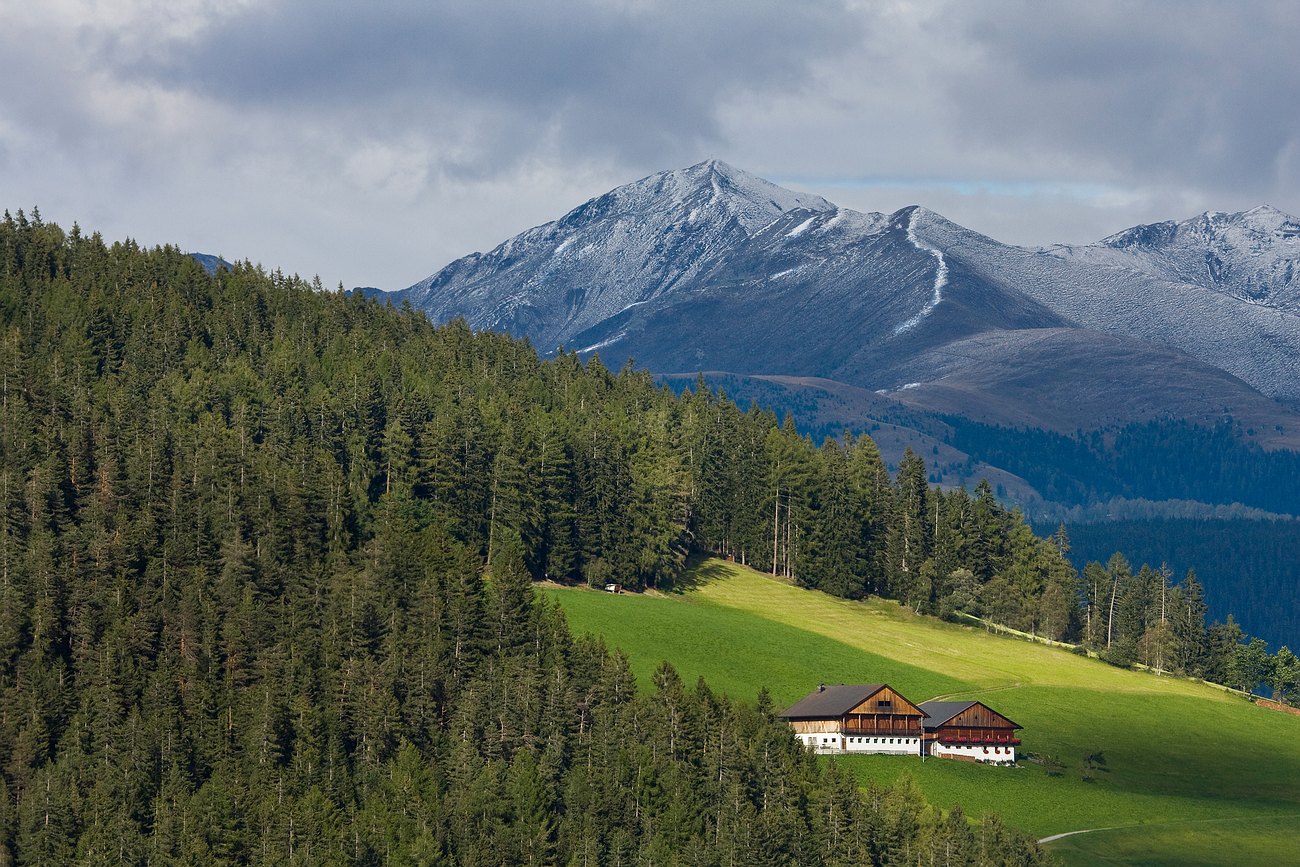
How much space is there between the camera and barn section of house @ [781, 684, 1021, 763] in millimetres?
132125

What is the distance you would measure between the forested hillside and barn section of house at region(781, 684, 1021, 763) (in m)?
11.8

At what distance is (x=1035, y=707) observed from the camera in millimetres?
149250

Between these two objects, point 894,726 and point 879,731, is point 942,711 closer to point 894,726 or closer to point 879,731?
point 894,726

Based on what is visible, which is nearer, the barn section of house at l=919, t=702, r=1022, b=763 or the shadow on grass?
the barn section of house at l=919, t=702, r=1022, b=763

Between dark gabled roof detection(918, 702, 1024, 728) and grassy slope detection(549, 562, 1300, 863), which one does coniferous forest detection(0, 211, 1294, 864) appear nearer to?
grassy slope detection(549, 562, 1300, 863)

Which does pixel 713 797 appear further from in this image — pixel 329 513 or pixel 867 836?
pixel 329 513

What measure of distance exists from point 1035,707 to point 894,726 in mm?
20460

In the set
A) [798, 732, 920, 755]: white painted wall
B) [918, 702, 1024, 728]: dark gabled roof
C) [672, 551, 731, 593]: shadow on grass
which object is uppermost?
[672, 551, 731, 593]: shadow on grass

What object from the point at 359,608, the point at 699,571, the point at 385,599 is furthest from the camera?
the point at 699,571

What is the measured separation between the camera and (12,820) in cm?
11669

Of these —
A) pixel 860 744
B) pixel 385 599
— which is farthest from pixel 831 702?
pixel 385 599

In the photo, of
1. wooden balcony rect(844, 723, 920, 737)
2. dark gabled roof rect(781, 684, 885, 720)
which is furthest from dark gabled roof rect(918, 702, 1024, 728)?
dark gabled roof rect(781, 684, 885, 720)

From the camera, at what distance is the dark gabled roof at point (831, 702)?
132m

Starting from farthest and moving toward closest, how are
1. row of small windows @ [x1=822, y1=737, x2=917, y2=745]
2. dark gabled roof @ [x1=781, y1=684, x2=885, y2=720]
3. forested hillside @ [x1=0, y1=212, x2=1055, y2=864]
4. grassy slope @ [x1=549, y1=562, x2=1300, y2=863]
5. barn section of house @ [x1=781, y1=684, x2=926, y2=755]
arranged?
1. dark gabled roof @ [x1=781, y1=684, x2=885, y2=720]
2. barn section of house @ [x1=781, y1=684, x2=926, y2=755]
3. row of small windows @ [x1=822, y1=737, x2=917, y2=745]
4. grassy slope @ [x1=549, y1=562, x2=1300, y2=863]
5. forested hillside @ [x1=0, y1=212, x2=1055, y2=864]
